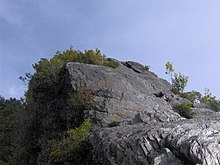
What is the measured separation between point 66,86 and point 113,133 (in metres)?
6.71

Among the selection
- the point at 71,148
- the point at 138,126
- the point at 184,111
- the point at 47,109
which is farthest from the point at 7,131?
the point at 138,126

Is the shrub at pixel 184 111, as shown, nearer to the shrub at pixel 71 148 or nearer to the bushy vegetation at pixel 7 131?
the shrub at pixel 71 148

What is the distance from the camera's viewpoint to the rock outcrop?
8.84 meters

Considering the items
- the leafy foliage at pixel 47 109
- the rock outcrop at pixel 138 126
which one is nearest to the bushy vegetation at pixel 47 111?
the leafy foliage at pixel 47 109

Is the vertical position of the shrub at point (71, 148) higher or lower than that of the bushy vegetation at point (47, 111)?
lower

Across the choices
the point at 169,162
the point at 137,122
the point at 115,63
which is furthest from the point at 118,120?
the point at 115,63

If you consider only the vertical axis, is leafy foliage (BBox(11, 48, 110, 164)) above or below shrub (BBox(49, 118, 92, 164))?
above

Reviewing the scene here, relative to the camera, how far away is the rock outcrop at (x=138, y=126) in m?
8.84

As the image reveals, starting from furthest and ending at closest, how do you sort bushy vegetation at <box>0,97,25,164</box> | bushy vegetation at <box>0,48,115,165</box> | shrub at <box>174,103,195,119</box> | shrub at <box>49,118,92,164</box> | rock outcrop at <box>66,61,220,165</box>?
bushy vegetation at <box>0,97,25,164</box>
shrub at <box>174,103,195,119</box>
bushy vegetation at <box>0,48,115,165</box>
shrub at <box>49,118,92,164</box>
rock outcrop at <box>66,61,220,165</box>

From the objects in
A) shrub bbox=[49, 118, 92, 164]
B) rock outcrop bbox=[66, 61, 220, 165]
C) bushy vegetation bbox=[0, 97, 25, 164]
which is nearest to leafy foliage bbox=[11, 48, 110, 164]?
rock outcrop bbox=[66, 61, 220, 165]

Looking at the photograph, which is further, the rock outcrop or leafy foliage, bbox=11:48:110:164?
leafy foliage, bbox=11:48:110:164

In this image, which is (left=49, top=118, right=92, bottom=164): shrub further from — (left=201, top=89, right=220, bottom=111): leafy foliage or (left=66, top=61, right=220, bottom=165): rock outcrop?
(left=201, top=89, right=220, bottom=111): leafy foliage

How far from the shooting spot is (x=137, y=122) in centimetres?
1370

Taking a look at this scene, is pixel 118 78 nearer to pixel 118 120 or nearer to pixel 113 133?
pixel 118 120
